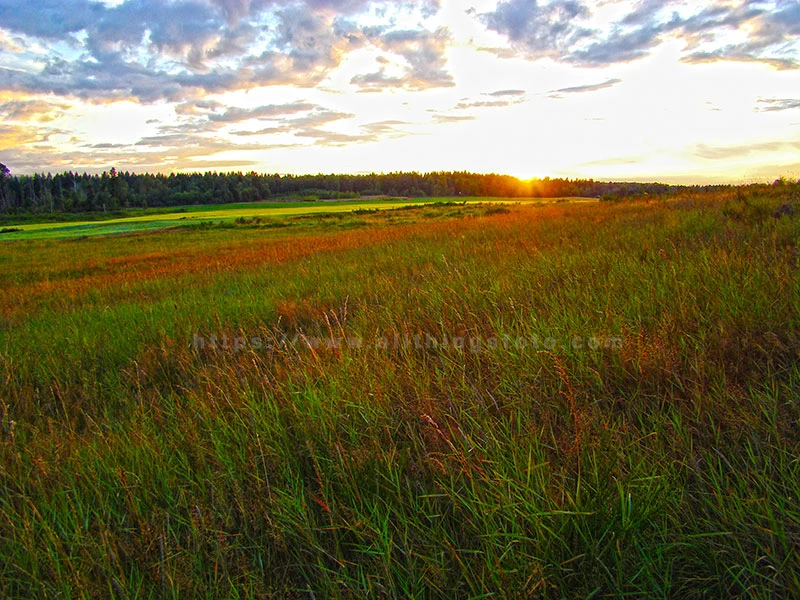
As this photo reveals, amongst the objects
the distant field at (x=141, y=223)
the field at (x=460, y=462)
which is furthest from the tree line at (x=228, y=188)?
the field at (x=460, y=462)

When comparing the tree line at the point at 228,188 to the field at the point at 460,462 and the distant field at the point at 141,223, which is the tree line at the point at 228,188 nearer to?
the distant field at the point at 141,223

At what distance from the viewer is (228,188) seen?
121 metres

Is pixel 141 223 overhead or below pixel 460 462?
overhead

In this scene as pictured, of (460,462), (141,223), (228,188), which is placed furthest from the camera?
(228,188)

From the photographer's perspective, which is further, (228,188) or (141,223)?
(228,188)

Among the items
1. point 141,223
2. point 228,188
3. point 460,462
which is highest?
point 228,188

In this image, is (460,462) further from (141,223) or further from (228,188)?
(228,188)

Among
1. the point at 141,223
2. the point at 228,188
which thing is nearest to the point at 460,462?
the point at 141,223

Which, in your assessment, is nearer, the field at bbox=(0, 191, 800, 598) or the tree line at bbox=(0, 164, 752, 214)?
the field at bbox=(0, 191, 800, 598)

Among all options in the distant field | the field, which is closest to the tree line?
the distant field

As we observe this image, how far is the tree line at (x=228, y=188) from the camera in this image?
4321 inches

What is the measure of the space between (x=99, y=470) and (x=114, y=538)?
542mm

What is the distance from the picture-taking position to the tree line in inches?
4321

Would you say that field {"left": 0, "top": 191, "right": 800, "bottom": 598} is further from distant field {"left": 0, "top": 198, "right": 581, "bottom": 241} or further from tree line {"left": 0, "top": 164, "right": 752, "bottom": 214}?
tree line {"left": 0, "top": 164, "right": 752, "bottom": 214}
